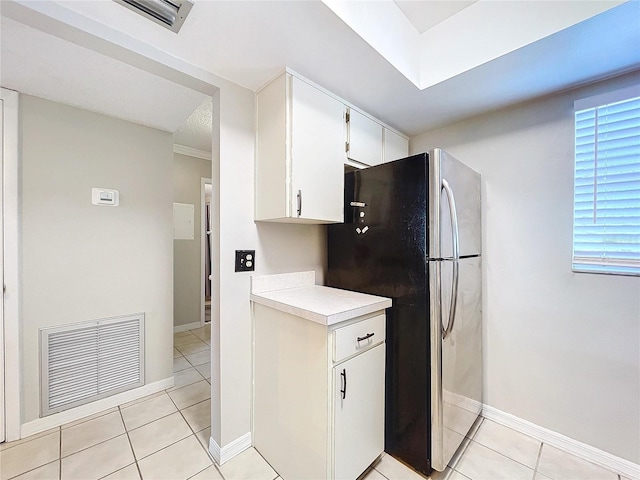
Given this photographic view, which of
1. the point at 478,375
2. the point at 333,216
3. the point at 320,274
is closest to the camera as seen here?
the point at 333,216

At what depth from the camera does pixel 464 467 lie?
1479mm

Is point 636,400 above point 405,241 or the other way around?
the other way around

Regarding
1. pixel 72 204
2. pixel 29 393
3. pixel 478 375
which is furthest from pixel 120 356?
pixel 478 375

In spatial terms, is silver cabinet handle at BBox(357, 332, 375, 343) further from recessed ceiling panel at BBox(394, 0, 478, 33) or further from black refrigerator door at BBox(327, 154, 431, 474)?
recessed ceiling panel at BBox(394, 0, 478, 33)

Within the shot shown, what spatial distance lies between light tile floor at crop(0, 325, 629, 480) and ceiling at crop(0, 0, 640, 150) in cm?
217

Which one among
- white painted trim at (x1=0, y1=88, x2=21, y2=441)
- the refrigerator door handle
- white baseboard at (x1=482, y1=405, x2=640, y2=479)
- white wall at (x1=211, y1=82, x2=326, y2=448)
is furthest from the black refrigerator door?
white painted trim at (x1=0, y1=88, x2=21, y2=441)

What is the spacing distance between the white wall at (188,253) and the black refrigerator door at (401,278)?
277 centimetres

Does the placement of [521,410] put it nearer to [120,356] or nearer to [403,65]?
[403,65]

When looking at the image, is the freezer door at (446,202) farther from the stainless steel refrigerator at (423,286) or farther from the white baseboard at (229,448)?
the white baseboard at (229,448)

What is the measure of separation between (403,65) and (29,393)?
10.2ft

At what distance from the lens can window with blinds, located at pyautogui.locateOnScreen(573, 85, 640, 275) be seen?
1430mm

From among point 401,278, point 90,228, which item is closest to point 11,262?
point 90,228

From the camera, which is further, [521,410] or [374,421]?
[521,410]

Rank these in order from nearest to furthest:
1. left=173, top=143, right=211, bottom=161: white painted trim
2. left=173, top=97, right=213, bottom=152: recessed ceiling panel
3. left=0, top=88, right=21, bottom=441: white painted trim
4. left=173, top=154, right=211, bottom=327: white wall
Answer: left=0, top=88, right=21, bottom=441: white painted trim, left=173, top=97, right=213, bottom=152: recessed ceiling panel, left=173, top=143, right=211, bottom=161: white painted trim, left=173, top=154, right=211, bottom=327: white wall
